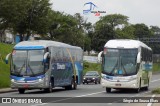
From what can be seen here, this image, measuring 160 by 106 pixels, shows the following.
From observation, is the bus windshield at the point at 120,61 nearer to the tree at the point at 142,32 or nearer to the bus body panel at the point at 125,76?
the bus body panel at the point at 125,76

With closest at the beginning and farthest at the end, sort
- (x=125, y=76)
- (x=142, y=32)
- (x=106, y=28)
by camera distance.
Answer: (x=125, y=76) < (x=106, y=28) < (x=142, y=32)

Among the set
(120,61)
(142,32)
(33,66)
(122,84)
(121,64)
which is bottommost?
(122,84)

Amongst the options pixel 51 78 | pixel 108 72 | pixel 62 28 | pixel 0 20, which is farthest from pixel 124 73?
pixel 62 28

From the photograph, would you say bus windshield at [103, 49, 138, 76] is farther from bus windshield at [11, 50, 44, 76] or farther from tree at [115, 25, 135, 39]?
tree at [115, 25, 135, 39]

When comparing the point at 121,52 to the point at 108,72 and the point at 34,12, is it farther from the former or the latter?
→ the point at 34,12

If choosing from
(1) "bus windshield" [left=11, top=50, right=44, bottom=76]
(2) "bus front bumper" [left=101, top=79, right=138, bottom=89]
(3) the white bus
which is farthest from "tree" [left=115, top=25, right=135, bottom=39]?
(1) "bus windshield" [left=11, top=50, right=44, bottom=76]

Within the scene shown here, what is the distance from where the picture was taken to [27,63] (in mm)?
32656

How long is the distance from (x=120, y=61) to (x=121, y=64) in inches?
8.7

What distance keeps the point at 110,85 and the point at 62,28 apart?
229ft

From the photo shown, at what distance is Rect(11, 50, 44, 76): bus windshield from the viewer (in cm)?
3262

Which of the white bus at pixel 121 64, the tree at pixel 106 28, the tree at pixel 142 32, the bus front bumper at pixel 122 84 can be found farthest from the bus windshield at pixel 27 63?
the tree at pixel 142 32

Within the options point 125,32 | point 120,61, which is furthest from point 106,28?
point 120,61

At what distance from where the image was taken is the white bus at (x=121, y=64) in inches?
1302

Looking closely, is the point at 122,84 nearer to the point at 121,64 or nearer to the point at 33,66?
the point at 121,64
